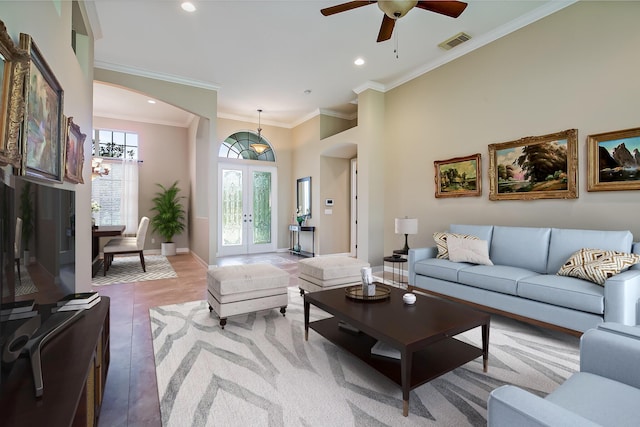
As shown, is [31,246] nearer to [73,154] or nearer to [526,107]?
[73,154]

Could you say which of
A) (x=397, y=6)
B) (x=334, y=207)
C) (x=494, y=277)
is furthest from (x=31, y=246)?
(x=334, y=207)

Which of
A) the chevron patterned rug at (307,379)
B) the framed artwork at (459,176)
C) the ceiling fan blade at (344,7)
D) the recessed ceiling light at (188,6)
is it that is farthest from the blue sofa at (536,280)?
the recessed ceiling light at (188,6)

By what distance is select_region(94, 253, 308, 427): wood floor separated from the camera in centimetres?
174

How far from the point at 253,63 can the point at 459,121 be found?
3.22 meters

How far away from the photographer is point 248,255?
7531 millimetres

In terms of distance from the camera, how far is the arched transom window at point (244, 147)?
7.49 metres

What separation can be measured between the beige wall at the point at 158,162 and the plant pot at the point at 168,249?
373 millimetres

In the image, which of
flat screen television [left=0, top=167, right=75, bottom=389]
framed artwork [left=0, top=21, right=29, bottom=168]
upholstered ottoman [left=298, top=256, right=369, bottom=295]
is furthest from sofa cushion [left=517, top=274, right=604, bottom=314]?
framed artwork [left=0, top=21, right=29, bottom=168]

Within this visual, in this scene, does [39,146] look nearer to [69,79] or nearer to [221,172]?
[69,79]

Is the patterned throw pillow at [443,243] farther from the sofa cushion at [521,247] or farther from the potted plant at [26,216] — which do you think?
the potted plant at [26,216]

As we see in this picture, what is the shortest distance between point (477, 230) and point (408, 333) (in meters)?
2.57

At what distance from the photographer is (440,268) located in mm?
3553

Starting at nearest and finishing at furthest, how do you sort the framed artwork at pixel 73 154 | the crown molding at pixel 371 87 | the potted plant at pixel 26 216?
the potted plant at pixel 26 216 → the framed artwork at pixel 73 154 → the crown molding at pixel 371 87

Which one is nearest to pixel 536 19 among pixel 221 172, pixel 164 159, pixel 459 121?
pixel 459 121
